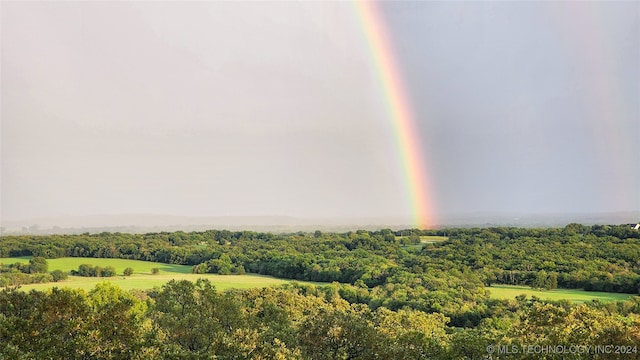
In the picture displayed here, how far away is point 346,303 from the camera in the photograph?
5075cm

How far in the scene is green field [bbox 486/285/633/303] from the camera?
54.5 meters

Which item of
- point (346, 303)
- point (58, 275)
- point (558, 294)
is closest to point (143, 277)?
point (58, 275)

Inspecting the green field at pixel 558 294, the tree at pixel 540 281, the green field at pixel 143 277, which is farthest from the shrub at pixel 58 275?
the tree at pixel 540 281

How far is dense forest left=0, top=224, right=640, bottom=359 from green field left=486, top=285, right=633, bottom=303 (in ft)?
6.59

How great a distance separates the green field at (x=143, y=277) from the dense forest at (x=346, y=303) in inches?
202

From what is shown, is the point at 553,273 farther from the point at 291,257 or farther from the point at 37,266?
the point at 37,266

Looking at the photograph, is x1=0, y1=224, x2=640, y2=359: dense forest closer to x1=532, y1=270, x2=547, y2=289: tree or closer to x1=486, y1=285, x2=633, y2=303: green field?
x1=532, y1=270, x2=547, y2=289: tree

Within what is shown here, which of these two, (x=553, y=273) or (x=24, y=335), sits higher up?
(x=24, y=335)

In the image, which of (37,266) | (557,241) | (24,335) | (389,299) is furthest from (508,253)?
(37,266)

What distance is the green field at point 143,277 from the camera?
239 ft

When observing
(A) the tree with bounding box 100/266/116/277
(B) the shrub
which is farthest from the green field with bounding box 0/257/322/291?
(A) the tree with bounding box 100/266/116/277

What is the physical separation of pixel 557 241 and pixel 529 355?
85.4 meters

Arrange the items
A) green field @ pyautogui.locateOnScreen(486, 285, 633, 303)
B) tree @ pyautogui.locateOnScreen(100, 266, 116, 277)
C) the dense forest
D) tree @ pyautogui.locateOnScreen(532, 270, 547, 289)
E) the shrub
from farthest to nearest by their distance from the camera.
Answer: tree @ pyautogui.locateOnScreen(100, 266, 116, 277) < the shrub < tree @ pyautogui.locateOnScreen(532, 270, 547, 289) < green field @ pyautogui.locateOnScreen(486, 285, 633, 303) < the dense forest

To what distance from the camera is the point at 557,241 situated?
303 feet
